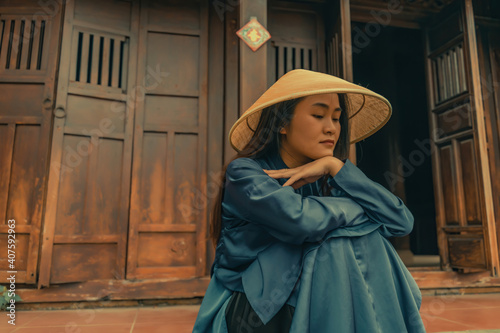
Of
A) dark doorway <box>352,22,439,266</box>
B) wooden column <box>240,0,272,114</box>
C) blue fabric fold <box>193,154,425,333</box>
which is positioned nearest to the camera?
blue fabric fold <box>193,154,425,333</box>

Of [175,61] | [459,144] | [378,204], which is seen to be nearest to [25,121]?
[175,61]

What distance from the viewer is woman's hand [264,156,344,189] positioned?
119 centimetres

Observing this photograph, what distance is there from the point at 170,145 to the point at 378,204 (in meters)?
2.43

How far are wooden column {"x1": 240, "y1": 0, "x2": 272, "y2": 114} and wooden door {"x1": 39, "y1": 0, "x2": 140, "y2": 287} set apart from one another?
1.06m

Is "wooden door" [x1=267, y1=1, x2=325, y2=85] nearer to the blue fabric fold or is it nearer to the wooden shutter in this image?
the wooden shutter

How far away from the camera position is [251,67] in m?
2.87

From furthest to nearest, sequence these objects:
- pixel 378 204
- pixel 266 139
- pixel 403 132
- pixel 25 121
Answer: pixel 403 132
pixel 25 121
pixel 266 139
pixel 378 204

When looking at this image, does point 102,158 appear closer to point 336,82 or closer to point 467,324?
point 336,82

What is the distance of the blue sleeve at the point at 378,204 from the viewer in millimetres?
1125

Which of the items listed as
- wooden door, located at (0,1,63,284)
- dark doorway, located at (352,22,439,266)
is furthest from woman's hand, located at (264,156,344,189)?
dark doorway, located at (352,22,439,266)

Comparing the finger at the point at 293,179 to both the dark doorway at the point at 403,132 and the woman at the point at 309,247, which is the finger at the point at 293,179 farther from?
the dark doorway at the point at 403,132

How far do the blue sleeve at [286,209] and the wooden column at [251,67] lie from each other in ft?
5.79

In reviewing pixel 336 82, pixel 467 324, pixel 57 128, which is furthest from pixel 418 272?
pixel 57 128

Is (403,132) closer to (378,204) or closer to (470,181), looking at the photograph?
(470,181)
